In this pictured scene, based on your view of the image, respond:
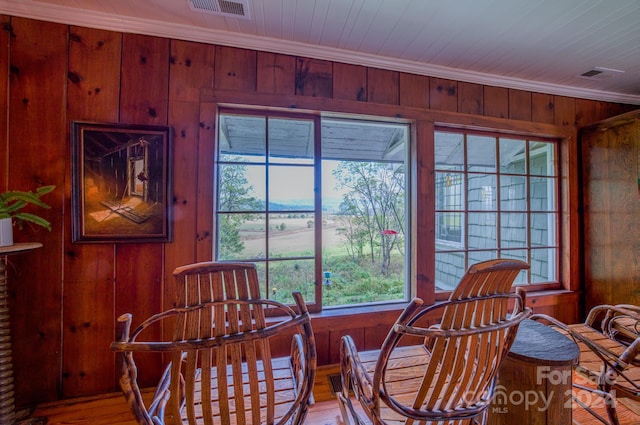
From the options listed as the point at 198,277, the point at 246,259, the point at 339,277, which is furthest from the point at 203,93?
the point at 339,277

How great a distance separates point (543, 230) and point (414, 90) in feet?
6.50

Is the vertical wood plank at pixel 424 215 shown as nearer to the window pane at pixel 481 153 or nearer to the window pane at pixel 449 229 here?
the window pane at pixel 449 229

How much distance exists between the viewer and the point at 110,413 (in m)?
1.50

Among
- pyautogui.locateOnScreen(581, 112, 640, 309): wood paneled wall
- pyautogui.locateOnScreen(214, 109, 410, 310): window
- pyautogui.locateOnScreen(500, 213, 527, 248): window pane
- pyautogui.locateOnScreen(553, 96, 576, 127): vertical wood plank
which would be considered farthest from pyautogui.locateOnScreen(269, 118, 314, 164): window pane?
pyautogui.locateOnScreen(581, 112, 640, 309): wood paneled wall

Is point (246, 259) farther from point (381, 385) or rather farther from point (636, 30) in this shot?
point (636, 30)

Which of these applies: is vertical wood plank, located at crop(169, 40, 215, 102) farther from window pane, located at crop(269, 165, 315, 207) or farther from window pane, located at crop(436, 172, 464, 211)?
window pane, located at crop(436, 172, 464, 211)

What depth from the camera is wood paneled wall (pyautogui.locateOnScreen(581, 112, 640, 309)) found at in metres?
2.11

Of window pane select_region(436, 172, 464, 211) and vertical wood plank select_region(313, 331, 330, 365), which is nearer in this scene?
vertical wood plank select_region(313, 331, 330, 365)

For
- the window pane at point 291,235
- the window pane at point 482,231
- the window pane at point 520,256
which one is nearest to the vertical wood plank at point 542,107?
the window pane at point 482,231

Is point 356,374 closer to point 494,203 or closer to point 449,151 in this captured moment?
point 449,151

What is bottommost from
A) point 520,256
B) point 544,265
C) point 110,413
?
point 110,413

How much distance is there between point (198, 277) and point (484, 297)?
940mm

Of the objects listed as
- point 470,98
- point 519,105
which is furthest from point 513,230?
point 470,98

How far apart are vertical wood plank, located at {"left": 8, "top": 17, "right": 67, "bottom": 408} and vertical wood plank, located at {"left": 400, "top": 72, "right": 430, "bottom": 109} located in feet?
7.75
